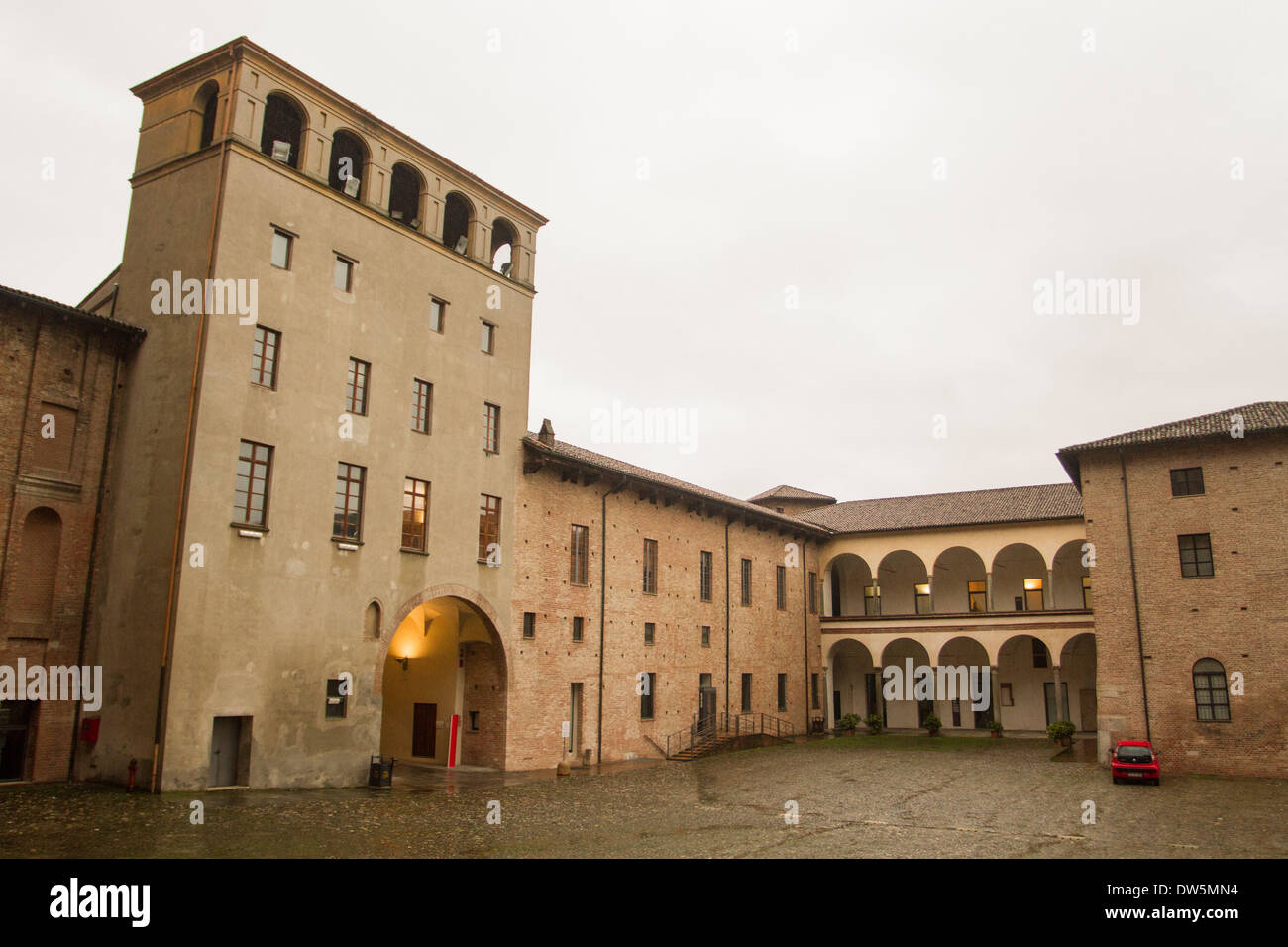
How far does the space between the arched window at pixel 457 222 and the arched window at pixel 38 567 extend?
43.9 ft

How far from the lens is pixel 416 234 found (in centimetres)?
2628

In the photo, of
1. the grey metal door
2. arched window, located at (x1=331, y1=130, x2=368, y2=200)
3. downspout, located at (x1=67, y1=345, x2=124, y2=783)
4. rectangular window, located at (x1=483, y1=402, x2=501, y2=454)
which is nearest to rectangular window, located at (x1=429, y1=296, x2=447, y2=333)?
rectangular window, located at (x1=483, y1=402, x2=501, y2=454)

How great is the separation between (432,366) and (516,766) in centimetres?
1209

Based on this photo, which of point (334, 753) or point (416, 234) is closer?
point (334, 753)

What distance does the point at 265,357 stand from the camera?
2216 cm

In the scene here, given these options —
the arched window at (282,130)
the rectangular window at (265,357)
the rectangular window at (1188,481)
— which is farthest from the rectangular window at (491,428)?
the rectangular window at (1188,481)

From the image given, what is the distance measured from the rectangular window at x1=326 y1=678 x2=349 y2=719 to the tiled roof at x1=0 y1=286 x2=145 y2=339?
963cm

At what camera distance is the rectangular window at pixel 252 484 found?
21.2m

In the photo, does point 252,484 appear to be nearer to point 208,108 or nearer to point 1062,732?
point 208,108

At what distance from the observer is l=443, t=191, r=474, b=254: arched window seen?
28575 millimetres

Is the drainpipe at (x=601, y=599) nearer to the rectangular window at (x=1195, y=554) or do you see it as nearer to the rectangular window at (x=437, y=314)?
the rectangular window at (x=437, y=314)
